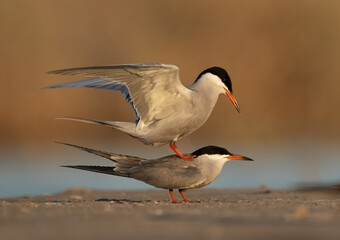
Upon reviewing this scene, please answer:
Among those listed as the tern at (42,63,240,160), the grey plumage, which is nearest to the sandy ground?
the grey plumage

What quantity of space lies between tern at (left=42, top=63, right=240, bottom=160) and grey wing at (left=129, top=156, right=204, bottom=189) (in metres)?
0.14

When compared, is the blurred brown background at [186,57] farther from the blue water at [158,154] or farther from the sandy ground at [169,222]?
the sandy ground at [169,222]

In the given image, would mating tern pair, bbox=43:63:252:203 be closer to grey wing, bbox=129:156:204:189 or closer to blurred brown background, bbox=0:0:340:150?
grey wing, bbox=129:156:204:189

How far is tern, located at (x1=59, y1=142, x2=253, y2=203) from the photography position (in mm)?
6961

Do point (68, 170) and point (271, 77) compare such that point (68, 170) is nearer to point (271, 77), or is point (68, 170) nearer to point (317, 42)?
point (271, 77)

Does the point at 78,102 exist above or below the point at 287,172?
above

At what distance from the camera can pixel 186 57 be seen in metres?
15.6

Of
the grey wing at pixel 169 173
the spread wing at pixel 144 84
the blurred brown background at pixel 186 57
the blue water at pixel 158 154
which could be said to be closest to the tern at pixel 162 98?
the spread wing at pixel 144 84

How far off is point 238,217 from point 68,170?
7.12m

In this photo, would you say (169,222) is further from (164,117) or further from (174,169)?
(164,117)

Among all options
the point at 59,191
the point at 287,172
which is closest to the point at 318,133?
the point at 287,172

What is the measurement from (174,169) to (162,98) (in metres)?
0.72

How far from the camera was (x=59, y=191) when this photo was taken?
9.38 metres

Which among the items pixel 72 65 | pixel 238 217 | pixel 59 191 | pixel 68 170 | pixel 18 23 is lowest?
pixel 238 217
